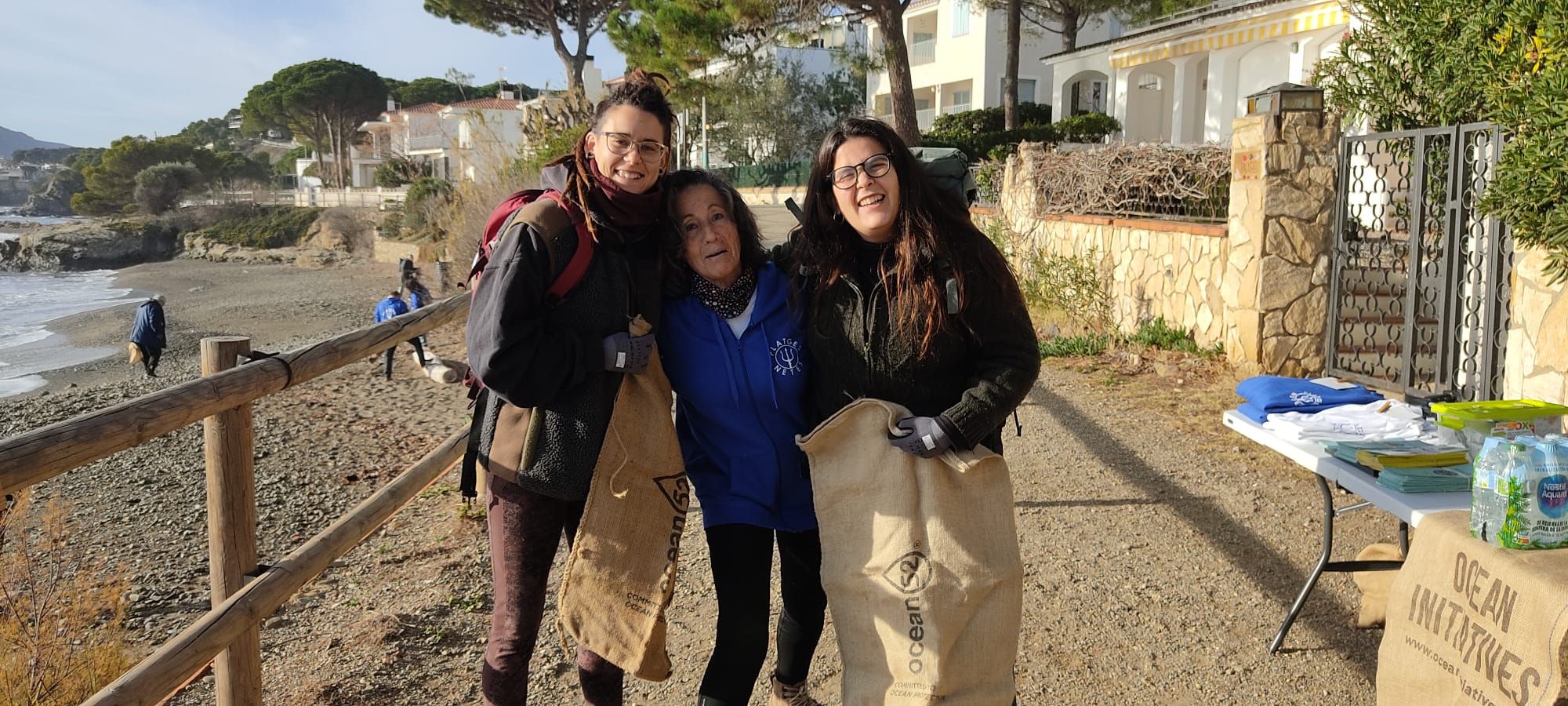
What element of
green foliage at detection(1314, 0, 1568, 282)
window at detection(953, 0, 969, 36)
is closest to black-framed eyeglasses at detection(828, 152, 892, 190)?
green foliage at detection(1314, 0, 1568, 282)

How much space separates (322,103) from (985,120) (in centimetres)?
5169

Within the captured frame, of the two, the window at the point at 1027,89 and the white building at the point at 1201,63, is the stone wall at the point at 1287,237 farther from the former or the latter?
the window at the point at 1027,89

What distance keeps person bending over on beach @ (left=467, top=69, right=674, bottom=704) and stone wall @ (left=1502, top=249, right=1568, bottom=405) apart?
3.84m

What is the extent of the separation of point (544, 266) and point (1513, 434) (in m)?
2.10

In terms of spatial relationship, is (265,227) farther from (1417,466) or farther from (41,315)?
(1417,466)

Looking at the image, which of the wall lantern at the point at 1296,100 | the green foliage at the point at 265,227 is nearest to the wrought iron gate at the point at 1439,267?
the wall lantern at the point at 1296,100

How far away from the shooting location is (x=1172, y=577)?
3787 millimetres

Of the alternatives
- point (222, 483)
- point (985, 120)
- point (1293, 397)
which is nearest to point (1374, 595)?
point (1293, 397)

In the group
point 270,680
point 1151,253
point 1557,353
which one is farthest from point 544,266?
point 1151,253

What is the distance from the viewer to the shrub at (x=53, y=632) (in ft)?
11.1

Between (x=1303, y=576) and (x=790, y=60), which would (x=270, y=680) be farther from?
(x=790, y=60)

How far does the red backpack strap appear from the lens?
2.14m

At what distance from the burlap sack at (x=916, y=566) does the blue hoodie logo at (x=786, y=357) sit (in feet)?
0.60

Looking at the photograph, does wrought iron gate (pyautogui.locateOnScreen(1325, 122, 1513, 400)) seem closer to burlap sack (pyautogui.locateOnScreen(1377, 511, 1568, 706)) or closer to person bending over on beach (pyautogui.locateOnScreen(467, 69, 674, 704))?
burlap sack (pyautogui.locateOnScreen(1377, 511, 1568, 706))
